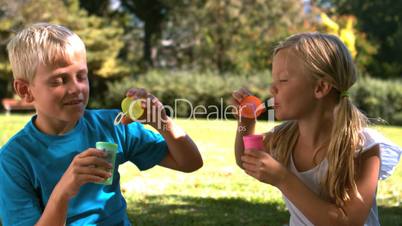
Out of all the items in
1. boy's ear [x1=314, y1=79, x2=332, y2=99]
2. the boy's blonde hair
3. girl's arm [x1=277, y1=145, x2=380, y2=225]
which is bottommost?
girl's arm [x1=277, y1=145, x2=380, y2=225]

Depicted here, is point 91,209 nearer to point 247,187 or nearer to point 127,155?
point 127,155

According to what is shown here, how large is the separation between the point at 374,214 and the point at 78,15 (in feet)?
83.8

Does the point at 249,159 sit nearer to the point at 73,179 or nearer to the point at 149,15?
the point at 73,179

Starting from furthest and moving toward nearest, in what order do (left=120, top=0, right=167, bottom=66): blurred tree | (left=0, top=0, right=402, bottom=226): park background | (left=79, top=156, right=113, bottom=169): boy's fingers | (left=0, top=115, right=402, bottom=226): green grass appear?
(left=120, top=0, right=167, bottom=66): blurred tree < (left=0, top=0, right=402, bottom=226): park background < (left=0, top=115, right=402, bottom=226): green grass < (left=79, top=156, right=113, bottom=169): boy's fingers

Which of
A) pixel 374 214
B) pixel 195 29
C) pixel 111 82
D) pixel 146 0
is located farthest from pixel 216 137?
pixel 146 0

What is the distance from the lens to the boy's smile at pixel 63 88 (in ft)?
6.95

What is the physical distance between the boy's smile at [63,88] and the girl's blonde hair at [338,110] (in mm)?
864

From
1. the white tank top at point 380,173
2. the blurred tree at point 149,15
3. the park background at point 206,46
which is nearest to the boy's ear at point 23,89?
the white tank top at point 380,173

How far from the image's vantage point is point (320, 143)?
2.41 meters

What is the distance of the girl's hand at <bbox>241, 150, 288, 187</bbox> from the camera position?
2033 millimetres

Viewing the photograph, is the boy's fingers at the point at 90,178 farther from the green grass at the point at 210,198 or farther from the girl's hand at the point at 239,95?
the green grass at the point at 210,198

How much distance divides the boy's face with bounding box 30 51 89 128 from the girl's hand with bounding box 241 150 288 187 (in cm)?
70

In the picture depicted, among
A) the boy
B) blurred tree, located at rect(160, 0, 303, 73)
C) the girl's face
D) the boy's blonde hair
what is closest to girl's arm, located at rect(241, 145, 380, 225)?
the girl's face

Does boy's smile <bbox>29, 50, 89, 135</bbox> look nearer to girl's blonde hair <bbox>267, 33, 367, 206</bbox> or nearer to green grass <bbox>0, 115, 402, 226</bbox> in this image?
girl's blonde hair <bbox>267, 33, 367, 206</bbox>
